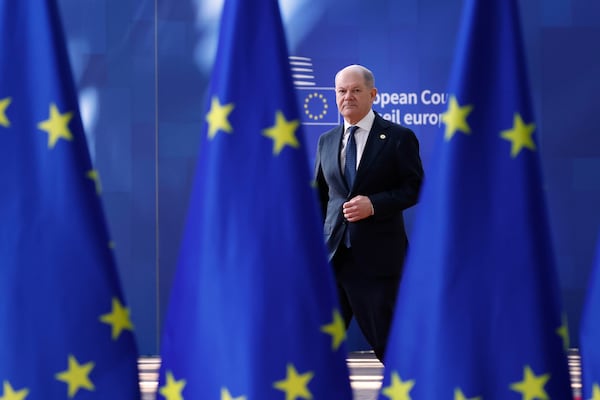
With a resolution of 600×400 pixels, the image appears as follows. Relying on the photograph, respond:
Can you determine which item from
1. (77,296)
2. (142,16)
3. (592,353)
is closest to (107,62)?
(142,16)

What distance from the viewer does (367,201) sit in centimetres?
357

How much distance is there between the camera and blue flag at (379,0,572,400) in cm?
140

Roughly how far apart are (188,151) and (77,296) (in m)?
4.04

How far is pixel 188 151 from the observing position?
5488 mm

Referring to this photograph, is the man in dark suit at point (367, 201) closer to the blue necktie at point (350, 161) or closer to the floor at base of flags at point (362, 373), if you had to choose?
the blue necktie at point (350, 161)

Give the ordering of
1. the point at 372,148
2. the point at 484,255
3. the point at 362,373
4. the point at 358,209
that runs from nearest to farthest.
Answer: the point at 484,255
the point at 358,209
the point at 372,148
the point at 362,373

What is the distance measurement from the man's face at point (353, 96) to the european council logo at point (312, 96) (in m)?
1.75

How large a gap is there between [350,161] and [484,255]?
2327 millimetres

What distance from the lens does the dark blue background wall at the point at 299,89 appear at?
5.48 metres

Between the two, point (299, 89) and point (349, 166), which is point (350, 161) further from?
point (299, 89)

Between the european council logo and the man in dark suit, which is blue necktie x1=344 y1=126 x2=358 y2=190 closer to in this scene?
the man in dark suit

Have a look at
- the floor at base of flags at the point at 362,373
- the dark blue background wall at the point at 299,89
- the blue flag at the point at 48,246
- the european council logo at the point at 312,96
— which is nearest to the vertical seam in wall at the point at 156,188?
the dark blue background wall at the point at 299,89

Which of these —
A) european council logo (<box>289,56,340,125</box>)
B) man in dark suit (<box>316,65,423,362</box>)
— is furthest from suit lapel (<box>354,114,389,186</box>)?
european council logo (<box>289,56,340,125</box>)

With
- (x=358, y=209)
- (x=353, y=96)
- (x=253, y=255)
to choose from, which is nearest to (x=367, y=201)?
(x=358, y=209)
